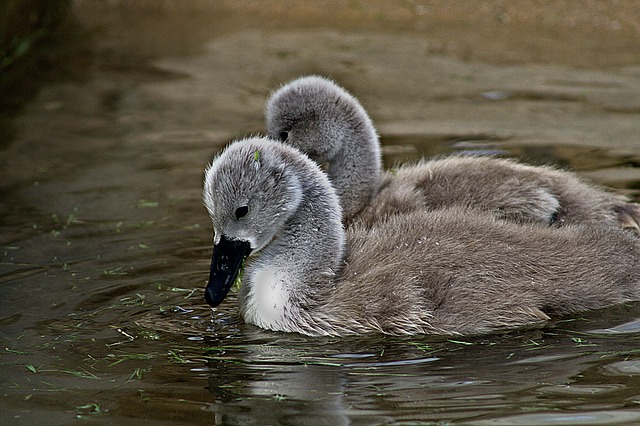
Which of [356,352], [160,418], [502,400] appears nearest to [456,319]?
[356,352]

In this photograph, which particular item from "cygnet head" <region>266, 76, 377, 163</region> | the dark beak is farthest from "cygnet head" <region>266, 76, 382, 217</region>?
the dark beak

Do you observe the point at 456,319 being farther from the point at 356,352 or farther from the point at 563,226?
the point at 563,226

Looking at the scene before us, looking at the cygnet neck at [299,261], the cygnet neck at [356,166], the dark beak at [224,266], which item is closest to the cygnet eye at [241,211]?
the dark beak at [224,266]

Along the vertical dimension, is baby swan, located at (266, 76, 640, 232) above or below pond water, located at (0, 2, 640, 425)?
above

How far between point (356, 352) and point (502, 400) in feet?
3.24

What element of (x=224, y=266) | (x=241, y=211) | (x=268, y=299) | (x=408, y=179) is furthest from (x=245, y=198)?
(x=408, y=179)

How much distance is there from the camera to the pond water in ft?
17.5

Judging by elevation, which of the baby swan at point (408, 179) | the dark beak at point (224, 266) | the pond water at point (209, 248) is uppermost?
the baby swan at point (408, 179)

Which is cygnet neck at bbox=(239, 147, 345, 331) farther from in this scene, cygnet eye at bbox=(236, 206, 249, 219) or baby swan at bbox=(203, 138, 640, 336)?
cygnet eye at bbox=(236, 206, 249, 219)

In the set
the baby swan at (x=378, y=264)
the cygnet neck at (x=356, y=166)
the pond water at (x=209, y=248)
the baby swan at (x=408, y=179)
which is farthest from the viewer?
the cygnet neck at (x=356, y=166)

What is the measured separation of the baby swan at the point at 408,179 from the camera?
277 inches

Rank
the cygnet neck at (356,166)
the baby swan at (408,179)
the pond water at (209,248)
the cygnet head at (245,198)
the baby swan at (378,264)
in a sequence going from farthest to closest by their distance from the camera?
the cygnet neck at (356,166) < the baby swan at (408,179) < the cygnet head at (245,198) < the baby swan at (378,264) < the pond water at (209,248)

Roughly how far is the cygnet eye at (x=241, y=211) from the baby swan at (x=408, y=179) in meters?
1.14

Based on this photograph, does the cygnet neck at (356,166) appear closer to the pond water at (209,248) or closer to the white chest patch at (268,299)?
the pond water at (209,248)
